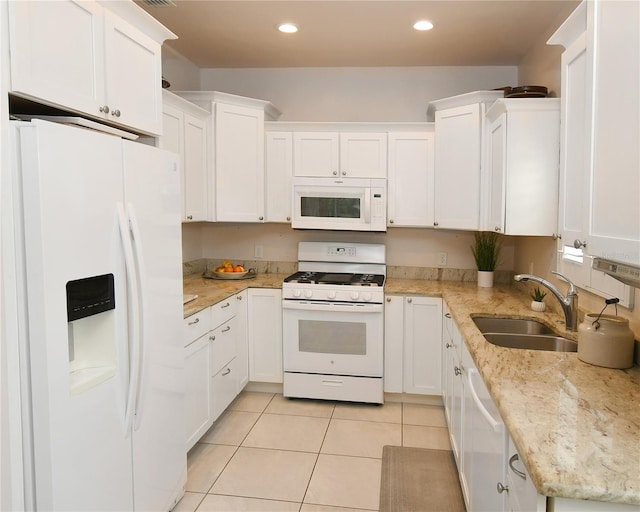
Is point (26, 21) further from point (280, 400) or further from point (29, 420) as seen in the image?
point (280, 400)

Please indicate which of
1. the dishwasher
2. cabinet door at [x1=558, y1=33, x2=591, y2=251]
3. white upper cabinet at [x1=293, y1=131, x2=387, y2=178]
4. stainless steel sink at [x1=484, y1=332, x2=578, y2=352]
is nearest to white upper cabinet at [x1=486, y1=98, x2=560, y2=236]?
stainless steel sink at [x1=484, y1=332, x2=578, y2=352]

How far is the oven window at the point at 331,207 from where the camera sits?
3.90 metres

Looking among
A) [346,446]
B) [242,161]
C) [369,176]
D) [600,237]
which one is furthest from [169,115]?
[600,237]

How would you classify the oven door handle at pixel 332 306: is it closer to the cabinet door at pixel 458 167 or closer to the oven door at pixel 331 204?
the oven door at pixel 331 204

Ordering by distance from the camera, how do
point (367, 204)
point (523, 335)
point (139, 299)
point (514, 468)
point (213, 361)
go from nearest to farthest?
point (514, 468)
point (139, 299)
point (523, 335)
point (213, 361)
point (367, 204)

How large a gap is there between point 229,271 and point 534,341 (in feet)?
8.14

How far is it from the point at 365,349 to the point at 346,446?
805 mm

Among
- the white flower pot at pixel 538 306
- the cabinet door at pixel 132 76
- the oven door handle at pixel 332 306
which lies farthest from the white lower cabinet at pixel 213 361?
the white flower pot at pixel 538 306

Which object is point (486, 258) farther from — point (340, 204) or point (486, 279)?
point (340, 204)

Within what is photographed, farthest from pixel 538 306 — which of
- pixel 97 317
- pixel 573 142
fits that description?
pixel 97 317

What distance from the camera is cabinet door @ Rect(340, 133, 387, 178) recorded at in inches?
154

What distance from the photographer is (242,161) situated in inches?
154

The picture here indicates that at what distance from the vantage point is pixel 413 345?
372 centimetres

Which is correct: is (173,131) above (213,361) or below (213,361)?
above
